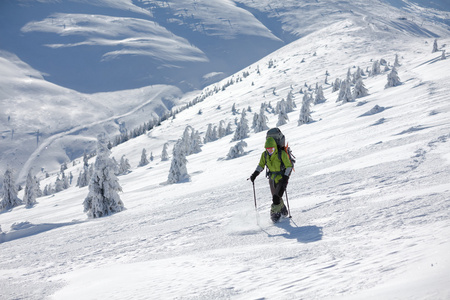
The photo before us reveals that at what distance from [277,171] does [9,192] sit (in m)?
47.8

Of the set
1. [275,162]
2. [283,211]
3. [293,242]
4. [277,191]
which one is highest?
[275,162]

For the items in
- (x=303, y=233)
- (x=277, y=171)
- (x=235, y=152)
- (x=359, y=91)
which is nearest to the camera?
(x=303, y=233)

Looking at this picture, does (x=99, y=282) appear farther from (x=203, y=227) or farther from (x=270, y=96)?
(x=270, y=96)

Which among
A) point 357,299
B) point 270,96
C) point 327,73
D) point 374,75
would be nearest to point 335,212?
point 357,299

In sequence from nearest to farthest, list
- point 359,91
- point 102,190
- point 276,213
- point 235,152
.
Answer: point 276,213
point 102,190
point 235,152
point 359,91

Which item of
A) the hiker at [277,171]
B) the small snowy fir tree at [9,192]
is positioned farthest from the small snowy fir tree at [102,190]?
the small snowy fir tree at [9,192]

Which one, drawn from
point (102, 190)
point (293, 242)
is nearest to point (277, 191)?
point (293, 242)

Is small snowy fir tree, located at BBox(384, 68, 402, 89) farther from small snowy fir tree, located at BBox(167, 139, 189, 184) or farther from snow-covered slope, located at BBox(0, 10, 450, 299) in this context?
snow-covered slope, located at BBox(0, 10, 450, 299)

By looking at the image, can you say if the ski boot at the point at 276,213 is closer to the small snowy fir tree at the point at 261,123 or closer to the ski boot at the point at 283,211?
the ski boot at the point at 283,211

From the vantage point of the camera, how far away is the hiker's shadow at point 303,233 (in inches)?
209

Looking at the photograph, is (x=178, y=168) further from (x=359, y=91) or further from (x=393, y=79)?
(x=393, y=79)

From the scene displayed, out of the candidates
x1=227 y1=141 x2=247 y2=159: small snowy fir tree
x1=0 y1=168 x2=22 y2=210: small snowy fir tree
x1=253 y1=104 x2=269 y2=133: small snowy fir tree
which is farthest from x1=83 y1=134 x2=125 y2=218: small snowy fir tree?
x1=253 y1=104 x2=269 y2=133: small snowy fir tree

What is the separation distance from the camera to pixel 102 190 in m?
16.9

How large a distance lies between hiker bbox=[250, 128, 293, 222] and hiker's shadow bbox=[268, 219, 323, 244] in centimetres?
46
